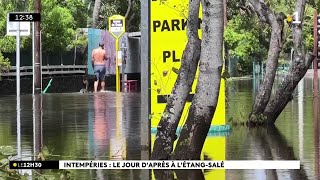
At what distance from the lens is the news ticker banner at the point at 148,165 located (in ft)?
29.8

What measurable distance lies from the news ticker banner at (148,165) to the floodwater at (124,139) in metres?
0.15

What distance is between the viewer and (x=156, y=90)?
16250 mm

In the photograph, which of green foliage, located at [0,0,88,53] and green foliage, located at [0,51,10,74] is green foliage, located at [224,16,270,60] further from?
green foliage, located at [0,51,10,74]

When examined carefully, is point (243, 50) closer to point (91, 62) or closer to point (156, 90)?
point (91, 62)

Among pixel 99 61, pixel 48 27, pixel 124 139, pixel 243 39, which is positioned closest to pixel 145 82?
pixel 124 139

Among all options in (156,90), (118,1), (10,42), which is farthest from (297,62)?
(118,1)

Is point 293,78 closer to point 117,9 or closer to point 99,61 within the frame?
point 99,61

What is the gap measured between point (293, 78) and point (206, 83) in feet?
31.3

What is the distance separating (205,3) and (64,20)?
30278 millimetres

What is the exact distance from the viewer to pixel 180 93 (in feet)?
41.8

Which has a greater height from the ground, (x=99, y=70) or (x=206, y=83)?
(x=206, y=83)

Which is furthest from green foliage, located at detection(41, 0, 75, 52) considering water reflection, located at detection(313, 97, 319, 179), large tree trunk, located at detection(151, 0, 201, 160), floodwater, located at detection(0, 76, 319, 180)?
large tree trunk, located at detection(151, 0, 201, 160)

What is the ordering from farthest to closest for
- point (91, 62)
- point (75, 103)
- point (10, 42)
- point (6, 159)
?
1. point (91, 62)
2. point (10, 42)
3. point (75, 103)
4. point (6, 159)

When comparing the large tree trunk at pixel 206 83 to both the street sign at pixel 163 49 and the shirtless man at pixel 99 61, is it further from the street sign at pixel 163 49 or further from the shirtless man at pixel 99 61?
the shirtless man at pixel 99 61
